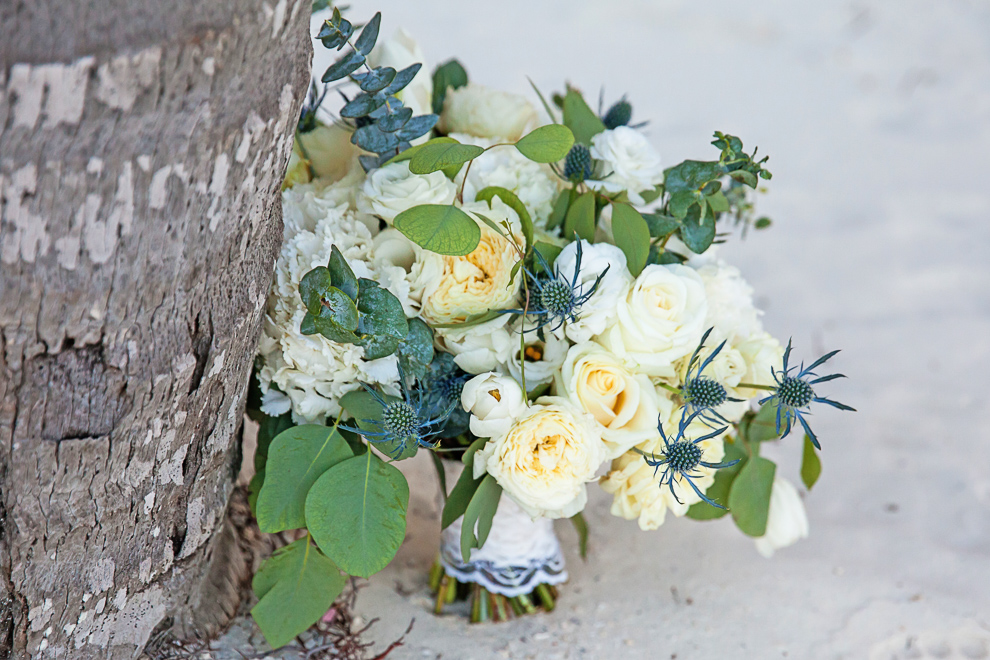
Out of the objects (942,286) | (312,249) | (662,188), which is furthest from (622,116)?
(942,286)

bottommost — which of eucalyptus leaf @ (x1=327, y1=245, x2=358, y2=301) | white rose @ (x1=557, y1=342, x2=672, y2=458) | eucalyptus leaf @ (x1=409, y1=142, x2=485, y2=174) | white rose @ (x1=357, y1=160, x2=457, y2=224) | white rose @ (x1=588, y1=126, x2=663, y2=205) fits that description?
white rose @ (x1=557, y1=342, x2=672, y2=458)

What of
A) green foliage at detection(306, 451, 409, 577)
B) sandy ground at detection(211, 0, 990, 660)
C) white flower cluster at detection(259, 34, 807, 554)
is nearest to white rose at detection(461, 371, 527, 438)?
white flower cluster at detection(259, 34, 807, 554)

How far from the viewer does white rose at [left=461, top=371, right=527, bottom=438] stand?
29.2 inches

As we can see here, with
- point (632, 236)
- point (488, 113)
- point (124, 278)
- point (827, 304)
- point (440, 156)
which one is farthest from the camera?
point (827, 304)

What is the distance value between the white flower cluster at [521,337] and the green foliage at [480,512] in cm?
2

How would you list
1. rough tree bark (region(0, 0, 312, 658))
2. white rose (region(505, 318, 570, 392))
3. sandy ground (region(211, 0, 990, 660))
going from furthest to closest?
sandy ground (region(211, 0, 990, 660)) < white rose (region(505, 318, 570, 392)) < rough tree bark (region(0, 0, 312, 658))

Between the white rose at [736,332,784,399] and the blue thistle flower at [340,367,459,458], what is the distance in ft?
1.00

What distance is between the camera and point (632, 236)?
80 cm

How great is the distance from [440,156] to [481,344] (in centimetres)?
18

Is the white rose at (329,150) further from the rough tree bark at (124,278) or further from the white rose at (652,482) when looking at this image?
→ the white rose at (652,482)

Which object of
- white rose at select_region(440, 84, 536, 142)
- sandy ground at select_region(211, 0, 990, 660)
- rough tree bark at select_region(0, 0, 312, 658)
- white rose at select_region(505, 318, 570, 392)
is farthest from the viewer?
sandy ground at select_region(211, 0, 990, 660)

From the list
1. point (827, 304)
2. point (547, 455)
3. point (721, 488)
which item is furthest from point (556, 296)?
point (827, 304)

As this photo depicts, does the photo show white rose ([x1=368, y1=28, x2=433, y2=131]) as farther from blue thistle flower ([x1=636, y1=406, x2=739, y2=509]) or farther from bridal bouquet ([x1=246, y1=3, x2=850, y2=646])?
blue thistle flower ([x1=636, y1=406, x2=739, y2=509])

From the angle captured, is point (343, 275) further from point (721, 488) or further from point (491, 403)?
point (721, 488)
